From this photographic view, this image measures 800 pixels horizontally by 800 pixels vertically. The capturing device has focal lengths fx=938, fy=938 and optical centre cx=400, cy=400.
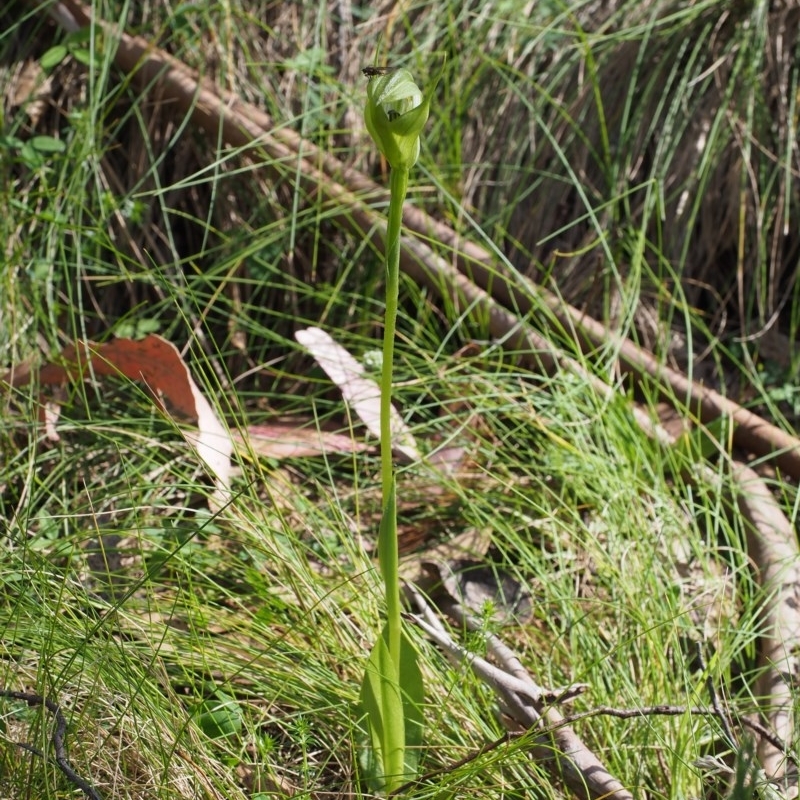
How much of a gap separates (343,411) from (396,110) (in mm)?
1245

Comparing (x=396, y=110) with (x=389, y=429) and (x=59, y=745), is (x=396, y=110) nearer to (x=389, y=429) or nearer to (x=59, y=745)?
(x=389, y=429)

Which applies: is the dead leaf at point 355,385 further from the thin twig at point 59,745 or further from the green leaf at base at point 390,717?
the thin twig at point 59,745

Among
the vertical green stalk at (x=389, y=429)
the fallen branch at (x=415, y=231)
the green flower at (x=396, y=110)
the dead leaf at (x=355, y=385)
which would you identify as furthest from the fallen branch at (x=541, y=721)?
the fallen branch at (x=415, y=231)

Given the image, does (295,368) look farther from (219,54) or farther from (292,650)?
(292,650)

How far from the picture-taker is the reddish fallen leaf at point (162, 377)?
1679 millimetres

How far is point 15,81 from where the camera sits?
2.34m

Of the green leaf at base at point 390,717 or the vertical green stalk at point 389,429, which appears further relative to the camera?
the green leaf at base at point 390,717

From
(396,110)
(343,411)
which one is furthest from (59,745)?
(343,411)

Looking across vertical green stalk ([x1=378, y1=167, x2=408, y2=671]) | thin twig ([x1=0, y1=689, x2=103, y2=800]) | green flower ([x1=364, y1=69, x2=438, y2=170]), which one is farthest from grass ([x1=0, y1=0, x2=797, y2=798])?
green flower ([x1=364, y1=69, x2=438, y2=170])

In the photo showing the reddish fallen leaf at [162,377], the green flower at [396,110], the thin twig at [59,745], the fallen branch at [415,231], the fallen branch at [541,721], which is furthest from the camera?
the fallen branch at [415,231]

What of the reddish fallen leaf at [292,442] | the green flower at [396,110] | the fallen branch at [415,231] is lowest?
the reddish fallen leaf at [292,442]

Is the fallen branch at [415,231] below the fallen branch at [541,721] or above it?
above

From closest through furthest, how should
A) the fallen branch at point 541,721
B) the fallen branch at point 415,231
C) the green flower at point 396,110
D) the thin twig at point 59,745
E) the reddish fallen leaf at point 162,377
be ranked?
the green flower at point 396,110
the thin twig at point 59,745
the fallen branch at point 541,721
the reddish fallen leaf at point 162,377
the fallen branch at point 415,231

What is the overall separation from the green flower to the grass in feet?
1.50
